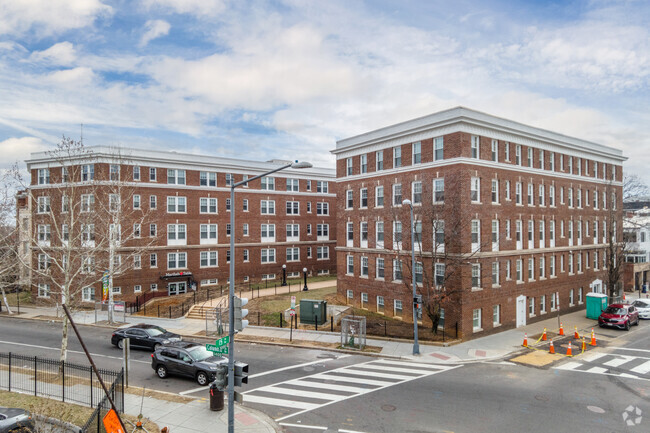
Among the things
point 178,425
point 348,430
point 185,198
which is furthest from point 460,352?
point 185,198

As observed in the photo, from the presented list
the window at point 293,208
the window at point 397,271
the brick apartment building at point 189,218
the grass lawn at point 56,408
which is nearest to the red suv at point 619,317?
the window at point 397,271

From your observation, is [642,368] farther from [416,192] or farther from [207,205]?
[207,205]

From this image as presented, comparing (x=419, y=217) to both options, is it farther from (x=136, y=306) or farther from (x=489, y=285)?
(x=136, y=306)

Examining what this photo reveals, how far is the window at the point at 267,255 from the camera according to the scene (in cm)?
5122

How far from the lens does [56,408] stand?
554 inches

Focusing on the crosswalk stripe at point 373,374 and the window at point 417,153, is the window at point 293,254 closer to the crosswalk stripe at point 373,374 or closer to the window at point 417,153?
the window at point 417,153

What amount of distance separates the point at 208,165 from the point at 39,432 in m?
37.9

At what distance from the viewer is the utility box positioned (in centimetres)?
3061

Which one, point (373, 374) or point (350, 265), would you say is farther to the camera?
point (350, 265)

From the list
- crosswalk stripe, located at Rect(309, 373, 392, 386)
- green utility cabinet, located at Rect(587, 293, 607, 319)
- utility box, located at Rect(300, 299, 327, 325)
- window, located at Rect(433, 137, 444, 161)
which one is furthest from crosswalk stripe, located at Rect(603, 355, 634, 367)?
utility box, located at Rect(300, 299, 327, 325)

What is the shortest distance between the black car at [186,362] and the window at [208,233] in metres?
27.3

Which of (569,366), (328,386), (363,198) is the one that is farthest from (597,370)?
(363,198)

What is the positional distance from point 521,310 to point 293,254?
30.1 meters

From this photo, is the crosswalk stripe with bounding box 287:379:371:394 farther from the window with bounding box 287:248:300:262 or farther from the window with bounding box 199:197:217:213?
the window with bounding box 287:248:300:262
